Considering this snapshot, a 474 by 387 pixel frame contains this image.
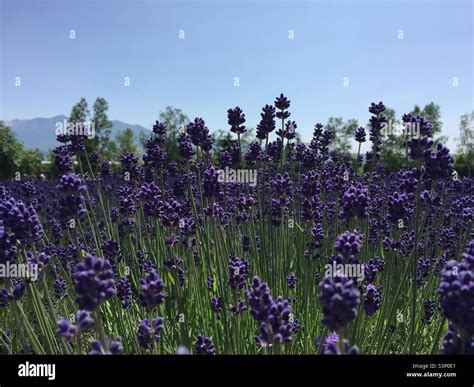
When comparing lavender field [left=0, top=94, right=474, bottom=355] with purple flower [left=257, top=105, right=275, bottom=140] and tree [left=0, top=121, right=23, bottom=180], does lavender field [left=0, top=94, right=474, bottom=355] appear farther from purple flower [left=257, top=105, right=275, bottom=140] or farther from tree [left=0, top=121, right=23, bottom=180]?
tree [left=0, top=121, right=23, bottom=180]

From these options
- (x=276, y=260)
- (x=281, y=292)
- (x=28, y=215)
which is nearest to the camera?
(x=28, y=215)

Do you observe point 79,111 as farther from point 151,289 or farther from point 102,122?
point 151,289

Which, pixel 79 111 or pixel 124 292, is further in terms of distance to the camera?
pixel 79 111

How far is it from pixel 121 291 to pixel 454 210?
420 cm

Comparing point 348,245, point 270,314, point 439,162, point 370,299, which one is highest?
point 439,162

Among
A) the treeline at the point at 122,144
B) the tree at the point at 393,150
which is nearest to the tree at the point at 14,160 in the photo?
the treeline at the point at 122,144

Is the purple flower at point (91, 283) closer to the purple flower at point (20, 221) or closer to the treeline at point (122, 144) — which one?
the purple flower at point (20, 221)

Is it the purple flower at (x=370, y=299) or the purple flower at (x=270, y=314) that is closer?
the purple flower at (x=270, y=314)

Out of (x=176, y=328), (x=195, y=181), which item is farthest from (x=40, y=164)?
(x=176, y=328)

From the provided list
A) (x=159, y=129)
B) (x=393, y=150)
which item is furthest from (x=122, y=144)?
(x=159, y=129)

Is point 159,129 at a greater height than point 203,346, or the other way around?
point 159,129
